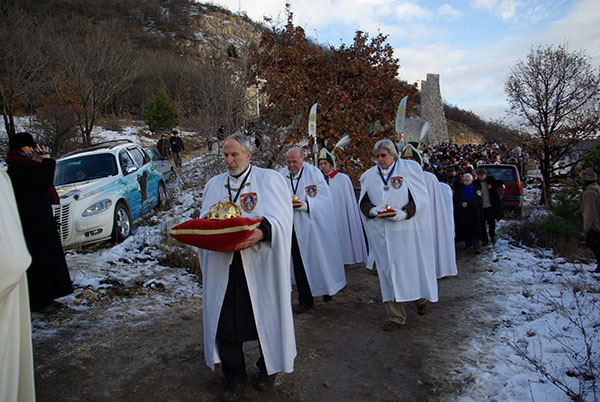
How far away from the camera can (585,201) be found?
7.08m

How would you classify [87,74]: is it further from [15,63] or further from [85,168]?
[85,168]

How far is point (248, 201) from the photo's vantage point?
11.9 ft

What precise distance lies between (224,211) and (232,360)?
119cm

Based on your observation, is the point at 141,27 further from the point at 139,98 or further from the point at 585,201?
the point at 585,201

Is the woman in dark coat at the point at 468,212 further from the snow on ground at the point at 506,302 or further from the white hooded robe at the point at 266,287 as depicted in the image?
the white hooded robe at the point at 266,287

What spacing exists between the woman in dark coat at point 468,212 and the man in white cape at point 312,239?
5.26 metres

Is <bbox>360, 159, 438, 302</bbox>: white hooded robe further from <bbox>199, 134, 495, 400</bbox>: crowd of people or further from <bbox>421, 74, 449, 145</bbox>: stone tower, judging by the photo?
<bbox>421, 74, 449, 145</bbox>: stone tower

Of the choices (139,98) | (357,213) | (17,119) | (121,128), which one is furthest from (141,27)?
(357,213)

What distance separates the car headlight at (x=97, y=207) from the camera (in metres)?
7.86

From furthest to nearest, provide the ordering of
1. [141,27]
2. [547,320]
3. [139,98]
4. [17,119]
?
[141,27], [139,98], [17,119], [547,320]

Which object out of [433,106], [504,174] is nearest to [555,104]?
[504,174]

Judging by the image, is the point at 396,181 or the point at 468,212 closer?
the point at 396,181

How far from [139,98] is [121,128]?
328 inches

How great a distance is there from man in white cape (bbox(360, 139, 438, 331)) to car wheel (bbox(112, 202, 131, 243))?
16.8 feet
